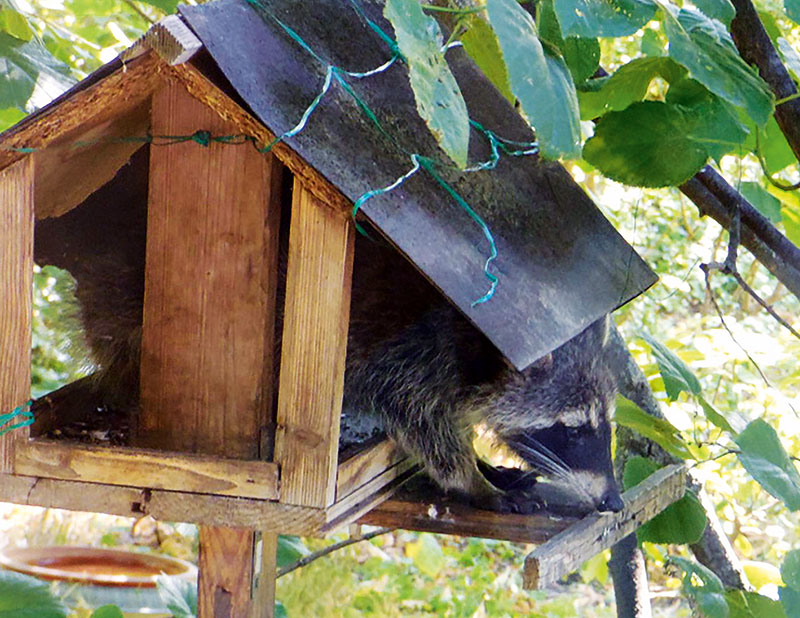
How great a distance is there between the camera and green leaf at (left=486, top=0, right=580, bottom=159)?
4.01ft

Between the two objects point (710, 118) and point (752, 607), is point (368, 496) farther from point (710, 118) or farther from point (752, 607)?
point (710, 118)

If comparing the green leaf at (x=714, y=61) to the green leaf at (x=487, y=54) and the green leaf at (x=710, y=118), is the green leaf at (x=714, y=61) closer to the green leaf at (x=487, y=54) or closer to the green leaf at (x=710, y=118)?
the green leaf at (x=710, y=118)

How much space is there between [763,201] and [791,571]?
0.82m

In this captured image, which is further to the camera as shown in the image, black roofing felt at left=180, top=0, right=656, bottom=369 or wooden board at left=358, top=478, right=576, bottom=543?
wooden board at left=358, top=478, right=576, bottom=543

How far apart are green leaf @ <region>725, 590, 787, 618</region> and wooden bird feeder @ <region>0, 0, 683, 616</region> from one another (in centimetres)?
28

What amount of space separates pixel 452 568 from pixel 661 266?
2381mm

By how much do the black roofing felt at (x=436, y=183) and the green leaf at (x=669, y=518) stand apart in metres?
0.36

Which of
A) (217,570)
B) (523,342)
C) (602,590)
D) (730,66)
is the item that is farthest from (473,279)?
(602,590)

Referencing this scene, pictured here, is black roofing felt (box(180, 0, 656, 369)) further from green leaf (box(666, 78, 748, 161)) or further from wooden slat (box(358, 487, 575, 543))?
wooden slat (box(358, 487, 575, 543))

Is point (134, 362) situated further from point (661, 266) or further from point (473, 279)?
point (661, 266)

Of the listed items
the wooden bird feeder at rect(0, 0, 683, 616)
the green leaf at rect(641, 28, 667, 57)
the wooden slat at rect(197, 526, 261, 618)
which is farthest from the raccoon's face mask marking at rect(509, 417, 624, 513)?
the green leaf at rect(641, 28, 667, 57)

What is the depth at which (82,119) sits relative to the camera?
1.66 meters

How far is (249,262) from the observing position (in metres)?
1.89

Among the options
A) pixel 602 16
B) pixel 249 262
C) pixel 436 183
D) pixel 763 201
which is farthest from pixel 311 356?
pixel 763 201
